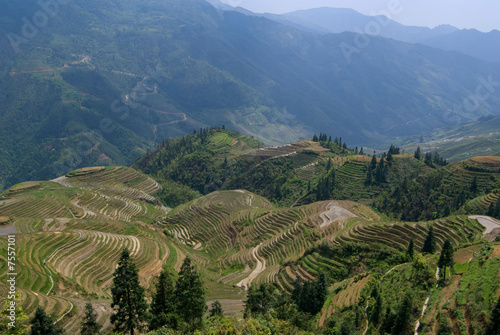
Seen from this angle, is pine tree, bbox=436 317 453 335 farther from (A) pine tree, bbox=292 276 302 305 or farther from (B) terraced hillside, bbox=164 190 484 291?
(B) terraced hillside, bbox=164 190 484 291

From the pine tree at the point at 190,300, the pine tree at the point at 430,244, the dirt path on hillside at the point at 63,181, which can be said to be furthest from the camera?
the dirt path on hillside at the point at 63,181

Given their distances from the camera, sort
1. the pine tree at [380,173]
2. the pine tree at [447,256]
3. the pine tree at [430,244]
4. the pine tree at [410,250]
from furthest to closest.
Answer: the pine tree at [380,173] → the pine tree at [430,244] → the pine tree at [410,250] → the pine tree at [447,256]

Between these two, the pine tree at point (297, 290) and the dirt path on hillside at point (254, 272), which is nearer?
the pine tree at point (297, 290)

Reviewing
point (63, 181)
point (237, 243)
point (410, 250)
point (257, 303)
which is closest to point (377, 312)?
point (257, 303)

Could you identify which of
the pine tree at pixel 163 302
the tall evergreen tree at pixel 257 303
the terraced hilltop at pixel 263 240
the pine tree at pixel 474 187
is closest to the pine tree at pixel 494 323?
the terraced hilltop at pixel 263 240

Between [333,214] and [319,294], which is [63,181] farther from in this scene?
[319,294]

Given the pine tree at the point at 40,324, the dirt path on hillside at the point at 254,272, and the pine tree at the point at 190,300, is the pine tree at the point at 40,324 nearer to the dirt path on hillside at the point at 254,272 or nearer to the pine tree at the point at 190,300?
the pine tree at the point at 190,300

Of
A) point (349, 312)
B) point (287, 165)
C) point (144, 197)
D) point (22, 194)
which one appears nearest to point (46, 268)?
point (349, 312)
